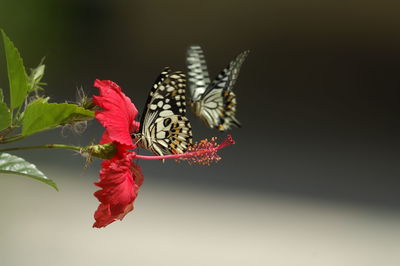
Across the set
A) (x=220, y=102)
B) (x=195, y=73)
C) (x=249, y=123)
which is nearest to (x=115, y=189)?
(x=220, y=102)

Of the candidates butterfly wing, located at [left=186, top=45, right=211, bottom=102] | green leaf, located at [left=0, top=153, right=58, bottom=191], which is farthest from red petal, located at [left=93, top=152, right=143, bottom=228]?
butterfly wing, located at [left=186, top=45, right=211, bottom=102]

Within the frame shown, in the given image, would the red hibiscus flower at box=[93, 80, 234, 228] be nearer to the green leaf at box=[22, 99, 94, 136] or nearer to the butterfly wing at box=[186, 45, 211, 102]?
the green leaf at box=[22, 99, 94, 136]

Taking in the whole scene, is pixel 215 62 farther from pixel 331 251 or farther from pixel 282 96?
pixel 331 251

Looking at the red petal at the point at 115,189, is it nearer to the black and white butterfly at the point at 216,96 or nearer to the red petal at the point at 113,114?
the red petal at the point at 113,114

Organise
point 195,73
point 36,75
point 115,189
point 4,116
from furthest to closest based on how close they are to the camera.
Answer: point 195,73 < point 36,75 < point 115,189 < point 4,116

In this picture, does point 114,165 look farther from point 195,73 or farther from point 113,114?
point 195,73
